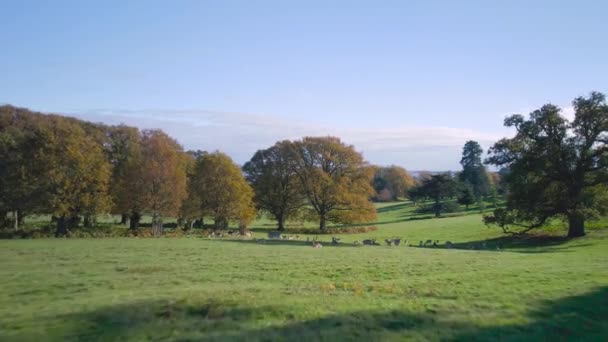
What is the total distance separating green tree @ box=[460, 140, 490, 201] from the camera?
349 feet

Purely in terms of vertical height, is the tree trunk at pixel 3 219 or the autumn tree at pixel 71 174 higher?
the autumn tree at pixel 71 174

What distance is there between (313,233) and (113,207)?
2779cm

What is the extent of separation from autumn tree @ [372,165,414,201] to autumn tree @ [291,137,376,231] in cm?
7678

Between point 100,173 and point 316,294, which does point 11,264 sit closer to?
point 316,294

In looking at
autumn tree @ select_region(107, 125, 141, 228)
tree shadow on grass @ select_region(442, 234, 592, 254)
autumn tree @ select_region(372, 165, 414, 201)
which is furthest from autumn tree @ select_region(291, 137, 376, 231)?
autumn tree @ select_region(372, 165, 414, 201)

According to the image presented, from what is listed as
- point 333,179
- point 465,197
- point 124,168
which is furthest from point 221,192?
point 465,197

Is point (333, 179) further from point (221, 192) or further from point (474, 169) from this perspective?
point (474, 169)

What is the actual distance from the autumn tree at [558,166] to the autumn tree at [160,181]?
34401 mm

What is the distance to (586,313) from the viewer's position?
1269cm

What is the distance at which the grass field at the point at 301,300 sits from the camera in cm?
1027

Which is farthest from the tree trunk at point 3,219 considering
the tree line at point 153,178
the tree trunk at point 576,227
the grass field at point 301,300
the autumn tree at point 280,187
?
the tree trunk at point 576,227

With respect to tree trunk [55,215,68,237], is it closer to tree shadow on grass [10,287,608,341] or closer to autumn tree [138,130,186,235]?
autumn tree [138,130,186,235]

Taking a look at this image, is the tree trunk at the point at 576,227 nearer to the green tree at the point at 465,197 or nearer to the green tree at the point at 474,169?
the green tree at the point at 465,197

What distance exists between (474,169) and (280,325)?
109m
